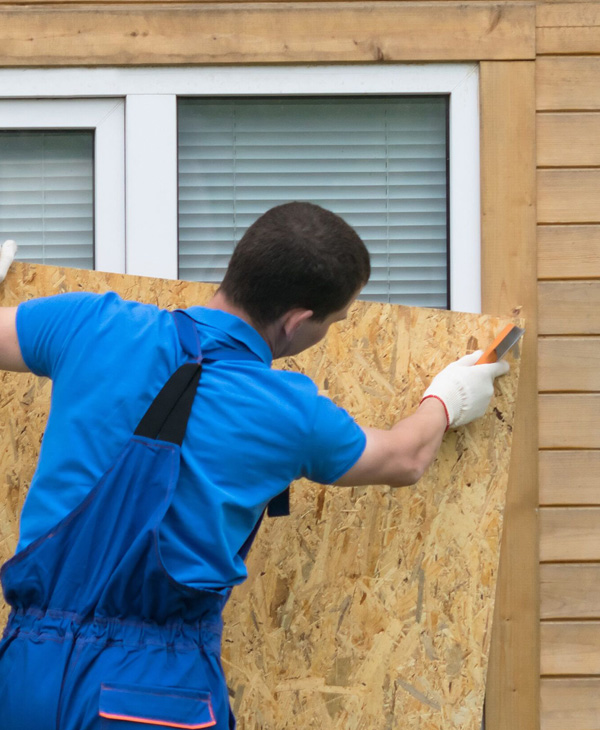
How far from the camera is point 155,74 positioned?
9.16ft

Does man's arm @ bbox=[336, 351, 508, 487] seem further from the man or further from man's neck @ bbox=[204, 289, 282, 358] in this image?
man's neck @ bbox=[204, 289, 282, 358]

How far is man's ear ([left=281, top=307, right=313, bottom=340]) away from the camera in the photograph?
68.1 inches

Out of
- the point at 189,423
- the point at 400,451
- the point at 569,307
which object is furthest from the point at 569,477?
the point at 189,423

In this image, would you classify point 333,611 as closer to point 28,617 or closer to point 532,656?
point 532,656

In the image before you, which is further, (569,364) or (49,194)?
(49,194)

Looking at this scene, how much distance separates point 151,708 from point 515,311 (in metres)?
1.70

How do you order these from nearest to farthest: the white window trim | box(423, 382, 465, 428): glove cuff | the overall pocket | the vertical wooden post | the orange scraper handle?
the overall pocket < box(423, 382, 465, 428): glove cuff < the orange scraper handle < the vertical wooden post < the white window trim

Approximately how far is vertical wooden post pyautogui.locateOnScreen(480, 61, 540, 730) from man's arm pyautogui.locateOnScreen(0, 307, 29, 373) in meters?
1.57

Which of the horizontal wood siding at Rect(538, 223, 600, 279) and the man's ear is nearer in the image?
the man's ear

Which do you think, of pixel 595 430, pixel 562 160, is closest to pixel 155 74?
pixel 562 160

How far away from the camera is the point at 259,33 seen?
2.76 metres

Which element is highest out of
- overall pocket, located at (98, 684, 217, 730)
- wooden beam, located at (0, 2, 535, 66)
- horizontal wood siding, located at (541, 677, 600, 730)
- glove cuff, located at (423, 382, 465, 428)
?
wooden beam, located at (0, 2, 535, 66)

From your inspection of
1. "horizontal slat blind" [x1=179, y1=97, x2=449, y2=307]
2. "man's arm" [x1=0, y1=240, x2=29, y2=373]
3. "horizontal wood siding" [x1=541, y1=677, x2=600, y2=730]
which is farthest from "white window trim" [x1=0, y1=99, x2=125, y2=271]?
→ "horizontal wood siding" [x1=541, y1=677, x2=600, y2=730]

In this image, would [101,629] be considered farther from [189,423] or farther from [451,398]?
[451,398]
